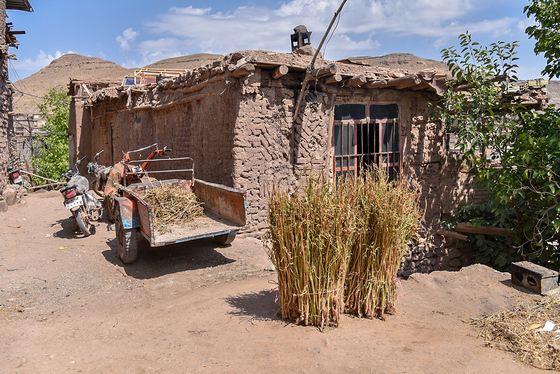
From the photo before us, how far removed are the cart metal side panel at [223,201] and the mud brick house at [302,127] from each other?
1.34 feet

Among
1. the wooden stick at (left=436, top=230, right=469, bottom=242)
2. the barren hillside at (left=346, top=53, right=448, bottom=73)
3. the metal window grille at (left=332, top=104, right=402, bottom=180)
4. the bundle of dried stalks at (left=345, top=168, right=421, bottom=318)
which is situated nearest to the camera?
the bundle of dried stalks at (left=345, top=168, right=421, bottom=318)

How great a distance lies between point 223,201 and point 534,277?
3729mm

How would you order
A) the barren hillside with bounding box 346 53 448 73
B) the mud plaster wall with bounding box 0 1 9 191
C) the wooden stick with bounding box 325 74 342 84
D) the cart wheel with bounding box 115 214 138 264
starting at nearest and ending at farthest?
the cart wheel with bounding box 115 214 138 264, the wooden stick with bounding box 325 74 342 84, the mud plaster wall with bounding box 0 1 9 191, the barren hillside with bounding box 346 53 448 73

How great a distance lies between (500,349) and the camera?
3.08m

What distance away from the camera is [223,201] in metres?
5.60

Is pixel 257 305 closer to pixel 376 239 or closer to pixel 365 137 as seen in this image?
pixel 376 239

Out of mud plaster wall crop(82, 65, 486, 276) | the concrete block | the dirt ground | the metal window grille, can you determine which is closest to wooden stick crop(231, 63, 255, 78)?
mud plaster wall crop(82, 65, 486, 276)

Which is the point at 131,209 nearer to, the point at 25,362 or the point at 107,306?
the point at 107,306

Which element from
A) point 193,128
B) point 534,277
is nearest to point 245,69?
point 193,128

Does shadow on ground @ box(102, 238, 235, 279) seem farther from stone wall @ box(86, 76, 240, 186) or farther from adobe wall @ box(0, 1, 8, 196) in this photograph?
adobe wall @ box(0, 1, 8, 196)

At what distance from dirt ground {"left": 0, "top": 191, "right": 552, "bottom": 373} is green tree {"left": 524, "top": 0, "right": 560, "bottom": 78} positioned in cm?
334

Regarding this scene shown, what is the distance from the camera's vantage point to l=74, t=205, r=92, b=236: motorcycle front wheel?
632 centimetres

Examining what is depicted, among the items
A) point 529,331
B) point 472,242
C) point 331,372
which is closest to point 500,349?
point 529,331

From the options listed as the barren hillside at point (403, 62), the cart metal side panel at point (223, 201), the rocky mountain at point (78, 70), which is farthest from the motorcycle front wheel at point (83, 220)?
the rocky mountain at point (78, 70)
